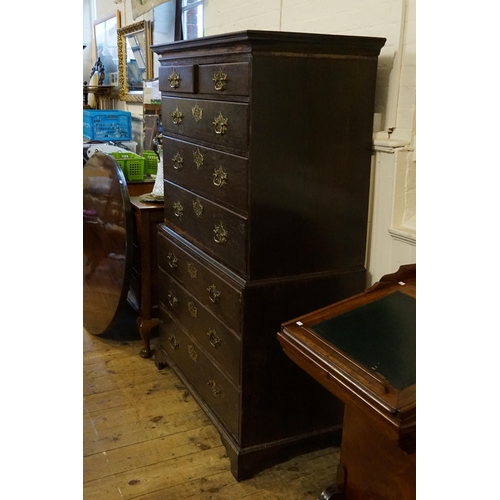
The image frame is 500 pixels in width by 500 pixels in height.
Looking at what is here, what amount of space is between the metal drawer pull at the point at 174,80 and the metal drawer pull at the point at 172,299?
1074 mm

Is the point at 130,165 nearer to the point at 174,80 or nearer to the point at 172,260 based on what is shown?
the point at 172,260

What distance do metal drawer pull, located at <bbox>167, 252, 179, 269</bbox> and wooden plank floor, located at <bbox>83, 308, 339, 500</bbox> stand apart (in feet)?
2.39

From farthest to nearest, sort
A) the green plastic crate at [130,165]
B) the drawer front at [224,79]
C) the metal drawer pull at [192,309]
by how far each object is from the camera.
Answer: the green plastic crate at [130,165], the metal drawer pull at [192,309], the drawer front at [224,79]

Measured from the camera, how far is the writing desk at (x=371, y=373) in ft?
4.61

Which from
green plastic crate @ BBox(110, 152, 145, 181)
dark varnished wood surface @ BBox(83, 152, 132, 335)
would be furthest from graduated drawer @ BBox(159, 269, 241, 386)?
green plastic crate @ BBox(110, 152, 145, 181)

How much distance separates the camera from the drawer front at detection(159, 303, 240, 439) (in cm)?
251

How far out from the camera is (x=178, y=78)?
2.66 metres

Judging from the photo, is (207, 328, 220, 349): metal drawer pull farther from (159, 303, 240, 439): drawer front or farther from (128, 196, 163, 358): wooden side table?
(128, 196, 163, 358): wooden side table

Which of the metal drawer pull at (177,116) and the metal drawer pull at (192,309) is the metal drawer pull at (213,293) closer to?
the metal drawer pull at (192,309)

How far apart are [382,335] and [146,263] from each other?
2.05 meters

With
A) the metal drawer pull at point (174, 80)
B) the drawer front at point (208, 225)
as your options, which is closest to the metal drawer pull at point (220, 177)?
the drawer front at point (208, 225)

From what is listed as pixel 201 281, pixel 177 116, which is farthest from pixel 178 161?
pixel 201 281

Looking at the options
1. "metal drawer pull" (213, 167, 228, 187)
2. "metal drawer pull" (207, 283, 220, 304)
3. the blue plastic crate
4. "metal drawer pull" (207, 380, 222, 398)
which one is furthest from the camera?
the blue plastic crate
